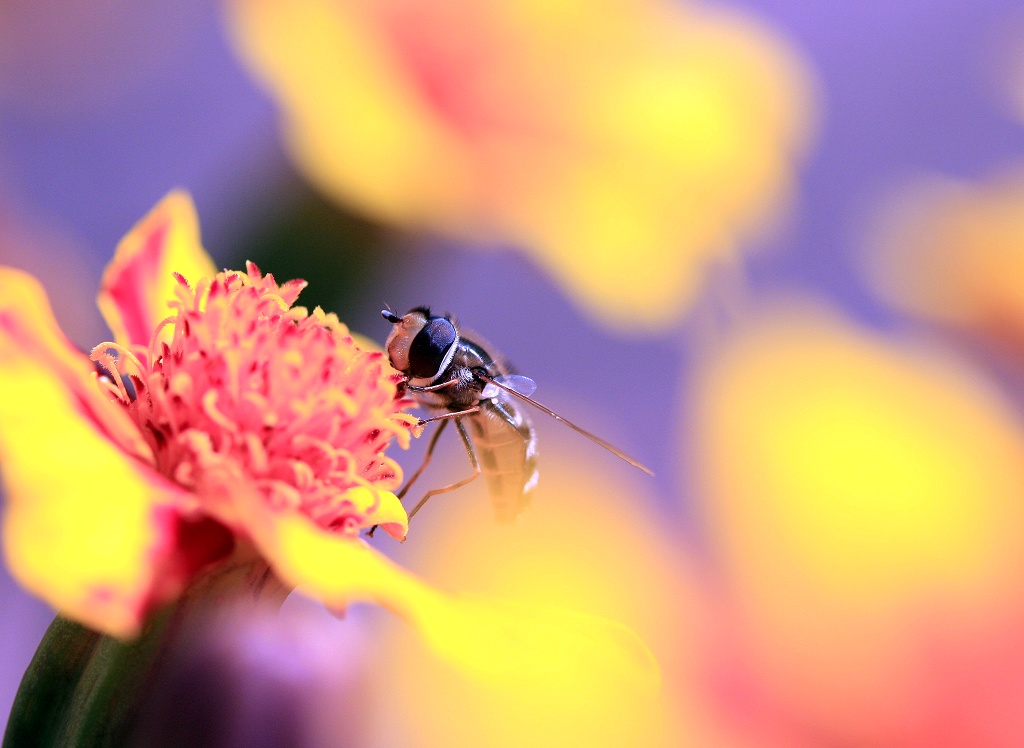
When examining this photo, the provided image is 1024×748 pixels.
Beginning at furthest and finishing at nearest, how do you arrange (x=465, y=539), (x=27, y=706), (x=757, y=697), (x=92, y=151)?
1. (x=465, y=539)
2. (x=92, y=151)
3. (x=757, y=697)
4. (x=27, y=706)

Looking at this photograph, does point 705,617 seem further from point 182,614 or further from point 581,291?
point 182,614

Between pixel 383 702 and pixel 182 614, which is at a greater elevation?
pixel 182 614

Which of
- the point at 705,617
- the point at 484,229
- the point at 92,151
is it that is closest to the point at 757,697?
the point at 705,617

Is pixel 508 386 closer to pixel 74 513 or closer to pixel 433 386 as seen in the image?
pixel 433 386

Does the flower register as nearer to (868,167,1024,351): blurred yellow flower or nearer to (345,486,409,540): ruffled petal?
(345,486,409,540): ruffled petal

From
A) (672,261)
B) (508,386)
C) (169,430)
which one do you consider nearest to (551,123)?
(672,261)

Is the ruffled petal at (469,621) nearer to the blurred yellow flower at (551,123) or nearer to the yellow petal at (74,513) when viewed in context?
the yellow petal at (74,513)

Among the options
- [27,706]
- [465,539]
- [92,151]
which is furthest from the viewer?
[465,539]

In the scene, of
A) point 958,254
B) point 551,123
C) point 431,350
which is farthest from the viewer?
point 958,254
